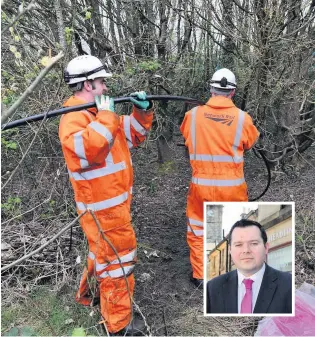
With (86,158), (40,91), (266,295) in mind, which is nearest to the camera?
(266,295)

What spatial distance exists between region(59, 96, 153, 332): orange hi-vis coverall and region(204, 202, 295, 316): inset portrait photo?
0.88m

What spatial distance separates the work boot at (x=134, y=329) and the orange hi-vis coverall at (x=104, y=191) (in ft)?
0.19

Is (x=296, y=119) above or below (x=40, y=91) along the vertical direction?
below

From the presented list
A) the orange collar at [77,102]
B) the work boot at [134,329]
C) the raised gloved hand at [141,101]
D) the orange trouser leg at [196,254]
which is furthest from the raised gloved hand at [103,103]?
the orange trouser leg at [196,254]

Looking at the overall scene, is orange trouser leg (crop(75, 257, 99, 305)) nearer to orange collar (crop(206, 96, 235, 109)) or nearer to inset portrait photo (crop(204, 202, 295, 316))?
inset portrait photo (crop(204, 202, 295, 316))

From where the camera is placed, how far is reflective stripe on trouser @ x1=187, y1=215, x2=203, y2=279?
11.3ft

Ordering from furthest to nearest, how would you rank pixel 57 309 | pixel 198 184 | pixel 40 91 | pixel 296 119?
pixel 296 119 → pixel 40 91 → pixel 198 184 → pixel 57 309

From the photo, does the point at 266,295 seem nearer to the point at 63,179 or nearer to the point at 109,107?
the point at 109,107

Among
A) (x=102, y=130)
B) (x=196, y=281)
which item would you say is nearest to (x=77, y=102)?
(x=102, y=130)

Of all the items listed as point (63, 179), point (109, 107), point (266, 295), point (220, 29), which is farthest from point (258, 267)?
point (220, 29)

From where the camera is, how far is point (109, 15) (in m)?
4.97

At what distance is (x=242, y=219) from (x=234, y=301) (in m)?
0.35

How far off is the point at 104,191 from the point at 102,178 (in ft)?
0.27

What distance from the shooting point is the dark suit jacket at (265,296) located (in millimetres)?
1726
